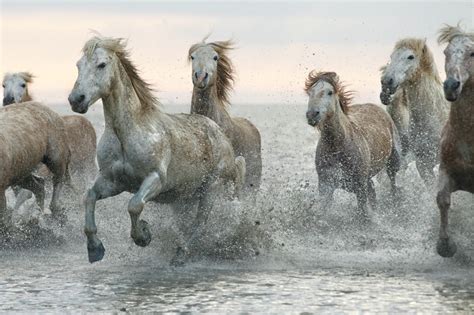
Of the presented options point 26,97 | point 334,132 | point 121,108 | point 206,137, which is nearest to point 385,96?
point 334,132

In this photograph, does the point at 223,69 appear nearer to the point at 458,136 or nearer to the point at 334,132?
the point at 334,132

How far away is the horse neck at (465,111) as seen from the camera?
9664 mm

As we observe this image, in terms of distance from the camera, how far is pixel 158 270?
10055mm

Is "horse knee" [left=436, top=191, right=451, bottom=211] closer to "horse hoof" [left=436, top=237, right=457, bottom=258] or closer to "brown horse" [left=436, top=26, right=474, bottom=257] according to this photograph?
"brown horse" [left=436, top=26, right=474, bottom=257]

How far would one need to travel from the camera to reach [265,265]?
1037 centimetres

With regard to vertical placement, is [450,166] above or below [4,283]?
above

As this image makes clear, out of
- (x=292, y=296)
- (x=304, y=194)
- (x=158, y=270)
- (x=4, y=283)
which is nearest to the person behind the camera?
(x=292, y=296)

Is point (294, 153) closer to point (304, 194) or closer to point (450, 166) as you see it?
point (304, 194)

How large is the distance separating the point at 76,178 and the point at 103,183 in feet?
17.3

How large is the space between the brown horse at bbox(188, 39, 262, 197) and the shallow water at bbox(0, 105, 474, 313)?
850 millimetres

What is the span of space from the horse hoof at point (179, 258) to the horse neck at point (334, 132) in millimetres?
3073

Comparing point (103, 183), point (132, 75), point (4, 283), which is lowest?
point (4, 283)

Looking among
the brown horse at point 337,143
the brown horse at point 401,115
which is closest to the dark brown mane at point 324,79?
the brown horse at point 337,143

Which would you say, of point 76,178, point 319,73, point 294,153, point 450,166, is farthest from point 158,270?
point 294,153
